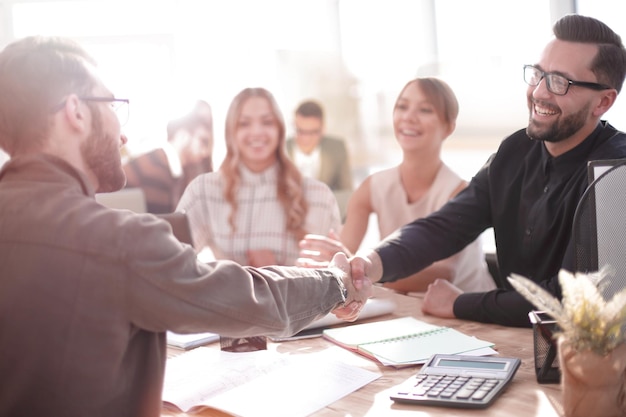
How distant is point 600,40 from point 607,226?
1.01 metres

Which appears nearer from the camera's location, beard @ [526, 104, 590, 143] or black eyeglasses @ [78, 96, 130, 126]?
black eyeglasses @ [78, 96, 130, 126]

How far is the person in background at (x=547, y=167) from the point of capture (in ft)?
7.45

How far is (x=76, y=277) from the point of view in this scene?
1.21 m

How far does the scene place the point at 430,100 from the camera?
3.31m

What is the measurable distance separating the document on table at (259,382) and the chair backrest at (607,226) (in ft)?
1.81

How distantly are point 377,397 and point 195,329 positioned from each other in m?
0.44

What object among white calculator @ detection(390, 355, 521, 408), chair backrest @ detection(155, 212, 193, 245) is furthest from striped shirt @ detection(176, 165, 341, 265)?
white calculator @ detection(390, 355, 521, 408)

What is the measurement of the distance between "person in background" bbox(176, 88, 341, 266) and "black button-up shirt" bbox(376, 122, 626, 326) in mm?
1175

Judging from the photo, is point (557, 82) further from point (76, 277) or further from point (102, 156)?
point (76, 277)

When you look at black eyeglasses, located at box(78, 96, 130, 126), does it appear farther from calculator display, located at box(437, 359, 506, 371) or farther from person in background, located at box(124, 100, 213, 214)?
person in background, located at box(124, 100, 213, 214)

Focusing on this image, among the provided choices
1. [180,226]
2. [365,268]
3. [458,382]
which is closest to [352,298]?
[365,268]

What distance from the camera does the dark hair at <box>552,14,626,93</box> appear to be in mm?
2363

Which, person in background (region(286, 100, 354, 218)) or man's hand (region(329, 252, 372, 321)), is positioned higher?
person in background (region(286, 100, 354, 218))

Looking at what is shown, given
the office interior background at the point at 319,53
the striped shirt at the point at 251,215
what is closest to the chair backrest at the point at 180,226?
the striped shirt at the point at 251,215
